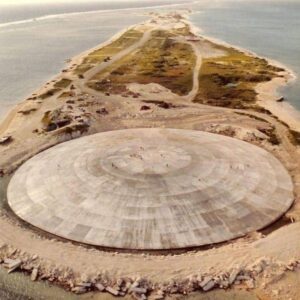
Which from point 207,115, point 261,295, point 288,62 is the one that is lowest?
point 288,62

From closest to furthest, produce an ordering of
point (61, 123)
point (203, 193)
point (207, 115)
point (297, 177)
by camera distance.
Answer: point (203, 193), point (297, 177), point (61, 123), point (207, 115)

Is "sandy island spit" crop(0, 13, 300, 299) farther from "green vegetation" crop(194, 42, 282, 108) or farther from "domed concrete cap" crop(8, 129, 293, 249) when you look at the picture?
"domed concrete cap" crop(8, 129, 293, 249)

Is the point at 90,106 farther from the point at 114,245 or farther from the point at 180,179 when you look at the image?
the point at 114,245

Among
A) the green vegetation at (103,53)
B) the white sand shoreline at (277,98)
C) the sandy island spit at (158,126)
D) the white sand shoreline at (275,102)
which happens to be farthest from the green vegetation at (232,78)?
the green vegetation at (103,53)

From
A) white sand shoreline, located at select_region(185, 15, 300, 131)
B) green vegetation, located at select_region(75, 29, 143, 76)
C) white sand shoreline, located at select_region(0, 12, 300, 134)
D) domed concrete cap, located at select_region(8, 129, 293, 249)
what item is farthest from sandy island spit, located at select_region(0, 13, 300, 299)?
domed concrete cap, located at select_region(8, 129, 293, 249)

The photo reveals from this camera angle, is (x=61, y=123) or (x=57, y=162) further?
(x=61, y=123)

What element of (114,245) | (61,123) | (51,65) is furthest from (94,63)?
(114,245)
